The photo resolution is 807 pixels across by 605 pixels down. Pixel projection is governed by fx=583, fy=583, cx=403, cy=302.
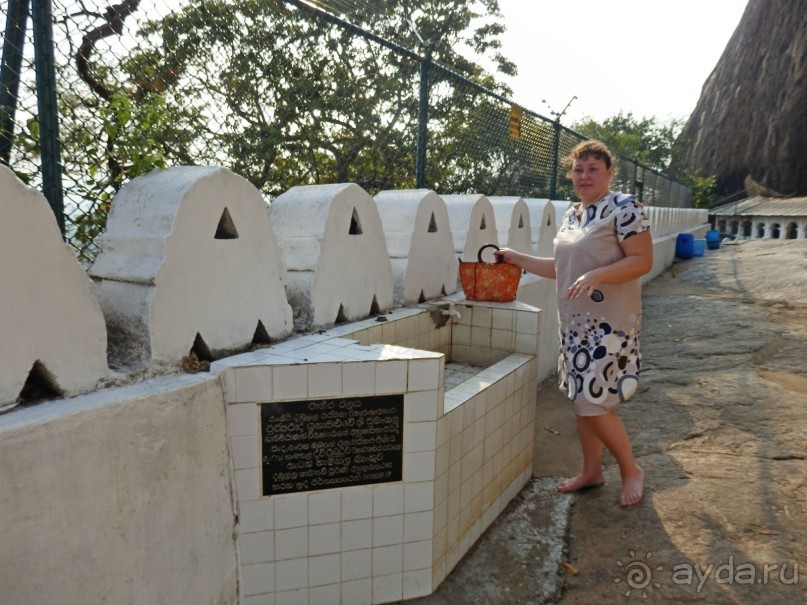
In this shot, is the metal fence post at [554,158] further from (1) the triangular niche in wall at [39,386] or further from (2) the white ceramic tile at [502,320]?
(1) the triangular niche in wall at [39,386]

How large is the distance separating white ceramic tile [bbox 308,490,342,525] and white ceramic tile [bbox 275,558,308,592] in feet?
0.60

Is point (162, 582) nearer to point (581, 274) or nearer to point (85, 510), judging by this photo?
point (85, 510)

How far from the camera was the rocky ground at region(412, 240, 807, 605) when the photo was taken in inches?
108

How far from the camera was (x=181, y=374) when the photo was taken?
2.26m

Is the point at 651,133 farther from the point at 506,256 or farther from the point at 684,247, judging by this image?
the point at 506,256

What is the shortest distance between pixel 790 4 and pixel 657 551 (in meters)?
33.5

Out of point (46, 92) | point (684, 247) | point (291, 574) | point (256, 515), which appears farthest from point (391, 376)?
point (684, 247)

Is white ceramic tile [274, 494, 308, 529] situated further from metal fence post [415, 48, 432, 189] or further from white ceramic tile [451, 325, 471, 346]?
metal fence post [415, 48, 432, 189]

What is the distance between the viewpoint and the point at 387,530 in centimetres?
257

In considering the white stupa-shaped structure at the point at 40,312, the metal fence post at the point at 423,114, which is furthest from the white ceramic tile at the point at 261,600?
the metal fence post at the point at 423,114

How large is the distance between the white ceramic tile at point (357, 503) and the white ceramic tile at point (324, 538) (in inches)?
2.5

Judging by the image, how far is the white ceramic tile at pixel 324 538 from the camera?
2.45 metres

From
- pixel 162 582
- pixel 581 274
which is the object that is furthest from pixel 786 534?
pixel 162 582

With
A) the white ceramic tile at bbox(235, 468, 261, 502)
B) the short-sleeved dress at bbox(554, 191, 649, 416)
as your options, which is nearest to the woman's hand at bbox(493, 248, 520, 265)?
the short-sleeved dress at bbox(554, 191, 649, 416)
